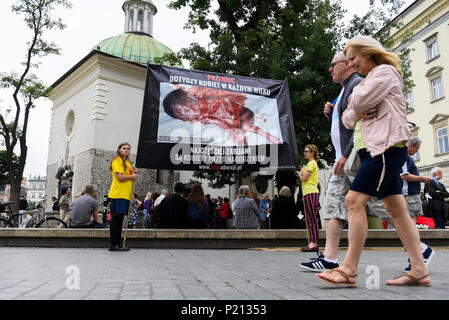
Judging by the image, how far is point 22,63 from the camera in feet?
66.9

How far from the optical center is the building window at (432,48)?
27491 mm

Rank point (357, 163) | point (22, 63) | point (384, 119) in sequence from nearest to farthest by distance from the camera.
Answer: point (384, 119)
point (357, 163)
point (22, 63)

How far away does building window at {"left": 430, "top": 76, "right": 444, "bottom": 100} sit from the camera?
26672 mm

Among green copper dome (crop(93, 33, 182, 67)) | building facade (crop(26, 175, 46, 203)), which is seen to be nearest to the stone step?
green copper dome (crop(93, 33, 182, 67))

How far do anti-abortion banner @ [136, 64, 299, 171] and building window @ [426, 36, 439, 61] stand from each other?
81.6ft

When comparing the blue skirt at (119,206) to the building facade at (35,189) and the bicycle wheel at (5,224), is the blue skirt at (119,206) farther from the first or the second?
the building facade at (35,189)

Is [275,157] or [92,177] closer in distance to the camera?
[275,157]

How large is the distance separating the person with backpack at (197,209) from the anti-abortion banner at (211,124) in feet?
4.71

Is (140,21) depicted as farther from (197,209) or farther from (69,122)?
(197,209)

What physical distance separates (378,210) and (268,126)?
10.5ft

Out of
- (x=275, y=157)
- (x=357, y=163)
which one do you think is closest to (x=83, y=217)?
(x=275, y=157)

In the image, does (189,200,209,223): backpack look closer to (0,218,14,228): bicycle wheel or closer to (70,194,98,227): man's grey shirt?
(70,194,98,227): man's grey shirt
